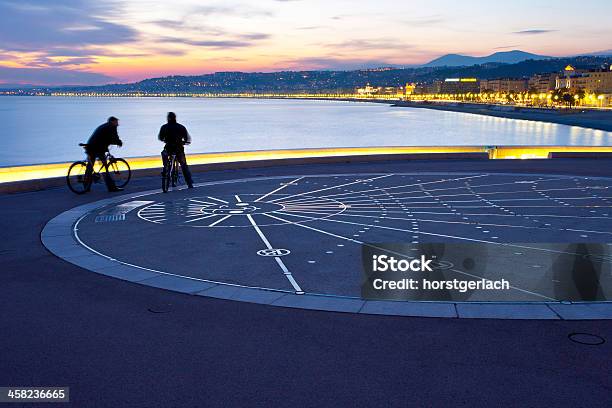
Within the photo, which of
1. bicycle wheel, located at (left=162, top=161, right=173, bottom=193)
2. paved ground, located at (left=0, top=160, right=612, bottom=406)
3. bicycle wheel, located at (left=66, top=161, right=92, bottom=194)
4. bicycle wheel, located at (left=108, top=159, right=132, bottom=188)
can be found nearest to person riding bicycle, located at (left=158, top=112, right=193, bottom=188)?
bicycle wheel, located at (left=162, top=161, right=173, bottom=193)

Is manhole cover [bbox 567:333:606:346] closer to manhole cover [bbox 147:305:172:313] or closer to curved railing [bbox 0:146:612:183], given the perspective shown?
manhole cover [bbox 147:305:172:313]

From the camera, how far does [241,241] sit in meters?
10.0

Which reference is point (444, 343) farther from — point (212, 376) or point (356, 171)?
point (356, 171)

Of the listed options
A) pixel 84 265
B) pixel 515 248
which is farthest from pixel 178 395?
pixel 515 248

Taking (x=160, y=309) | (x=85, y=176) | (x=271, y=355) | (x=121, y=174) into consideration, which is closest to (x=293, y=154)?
(x=121, y=174)

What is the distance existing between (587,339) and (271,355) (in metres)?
2.97

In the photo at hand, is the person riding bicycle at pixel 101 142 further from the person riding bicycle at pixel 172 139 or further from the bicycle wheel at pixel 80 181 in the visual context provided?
the person riding bicycle at pixel 172 139

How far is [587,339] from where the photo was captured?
5684 mm

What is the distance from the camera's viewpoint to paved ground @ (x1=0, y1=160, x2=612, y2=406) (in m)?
4.62

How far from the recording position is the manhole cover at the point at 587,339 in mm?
5605

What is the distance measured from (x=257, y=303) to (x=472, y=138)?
346 ft

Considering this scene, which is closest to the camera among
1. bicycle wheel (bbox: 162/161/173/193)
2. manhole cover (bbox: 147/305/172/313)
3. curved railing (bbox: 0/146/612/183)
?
manhole cover (bbox: 147/305/172/313)

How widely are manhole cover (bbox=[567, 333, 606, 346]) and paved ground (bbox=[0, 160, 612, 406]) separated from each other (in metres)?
0.07

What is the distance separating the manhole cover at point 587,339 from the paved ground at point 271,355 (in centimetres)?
7
